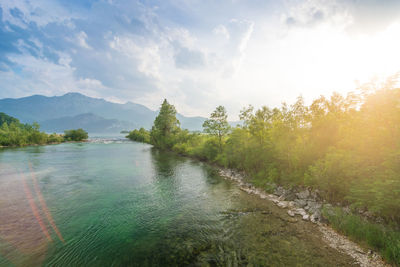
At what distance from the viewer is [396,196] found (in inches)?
372

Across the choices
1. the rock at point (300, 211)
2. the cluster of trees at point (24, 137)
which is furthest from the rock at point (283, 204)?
the cluster of trees at point (24, 137)

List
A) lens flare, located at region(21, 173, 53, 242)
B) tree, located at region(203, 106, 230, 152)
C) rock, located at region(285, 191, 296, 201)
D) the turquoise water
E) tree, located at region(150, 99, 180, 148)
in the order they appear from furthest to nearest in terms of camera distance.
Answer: tree, located at region(150, 99, 180, 148), tree, located at region(203, 106, 230, 152), rock, located at region(285, 191, 296, 201), lens flare, located at region(21, 173, 53, 242), the turquoise water

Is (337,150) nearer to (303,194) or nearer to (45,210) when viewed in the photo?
(303,194)

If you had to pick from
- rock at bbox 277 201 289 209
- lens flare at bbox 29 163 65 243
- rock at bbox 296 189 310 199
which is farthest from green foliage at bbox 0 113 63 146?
rock at bbox 296 189 310 199

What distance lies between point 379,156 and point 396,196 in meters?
2.90

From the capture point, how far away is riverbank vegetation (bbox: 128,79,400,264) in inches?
402

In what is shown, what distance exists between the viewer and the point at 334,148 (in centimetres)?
1461

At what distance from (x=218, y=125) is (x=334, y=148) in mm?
27089

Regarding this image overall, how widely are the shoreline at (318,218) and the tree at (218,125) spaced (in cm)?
1759

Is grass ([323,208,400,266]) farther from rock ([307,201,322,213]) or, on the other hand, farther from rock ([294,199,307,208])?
rock ([294,199,307,208])

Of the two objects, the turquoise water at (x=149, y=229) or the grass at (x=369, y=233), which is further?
the turquoise water at (x=149, y=229)

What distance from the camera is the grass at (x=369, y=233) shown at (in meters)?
8.85

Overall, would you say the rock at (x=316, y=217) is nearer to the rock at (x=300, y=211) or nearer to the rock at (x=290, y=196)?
the rock at (x=300, y=211)

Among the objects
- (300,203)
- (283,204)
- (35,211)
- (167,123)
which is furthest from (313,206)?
(167,123)
